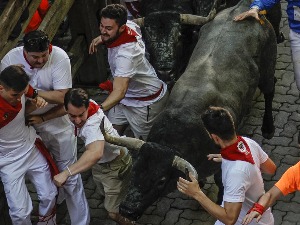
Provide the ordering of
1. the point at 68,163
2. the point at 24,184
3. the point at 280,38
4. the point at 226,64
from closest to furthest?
the point at 24,184
the point at 68,163
the point at 226,64
the point at 280,38

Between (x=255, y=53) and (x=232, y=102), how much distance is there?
0.91m

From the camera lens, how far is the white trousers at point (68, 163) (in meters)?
7.98

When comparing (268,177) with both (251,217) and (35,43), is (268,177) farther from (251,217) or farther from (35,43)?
(35,43)

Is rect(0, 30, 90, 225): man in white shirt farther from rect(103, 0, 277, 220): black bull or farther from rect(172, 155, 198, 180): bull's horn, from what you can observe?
rect(172, 155, 198, 180): bull's horn

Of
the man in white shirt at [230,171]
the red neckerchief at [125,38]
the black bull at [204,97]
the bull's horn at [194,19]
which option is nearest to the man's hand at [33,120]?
the black bull at [204,97]

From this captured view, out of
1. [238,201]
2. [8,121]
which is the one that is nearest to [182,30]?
[8,121]

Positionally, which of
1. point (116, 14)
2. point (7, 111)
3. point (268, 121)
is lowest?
point (268, 121)

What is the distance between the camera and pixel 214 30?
9.18 metres

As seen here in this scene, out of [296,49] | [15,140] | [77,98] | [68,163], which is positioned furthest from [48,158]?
[296,49]

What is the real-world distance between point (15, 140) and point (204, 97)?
2114 mm

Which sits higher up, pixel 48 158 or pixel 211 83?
pixel 211 83

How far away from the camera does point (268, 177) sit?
9.04 m

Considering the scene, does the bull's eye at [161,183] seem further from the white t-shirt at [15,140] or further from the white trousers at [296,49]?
the white trousers at [296,49]

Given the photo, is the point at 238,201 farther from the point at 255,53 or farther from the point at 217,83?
the point at 255,53
